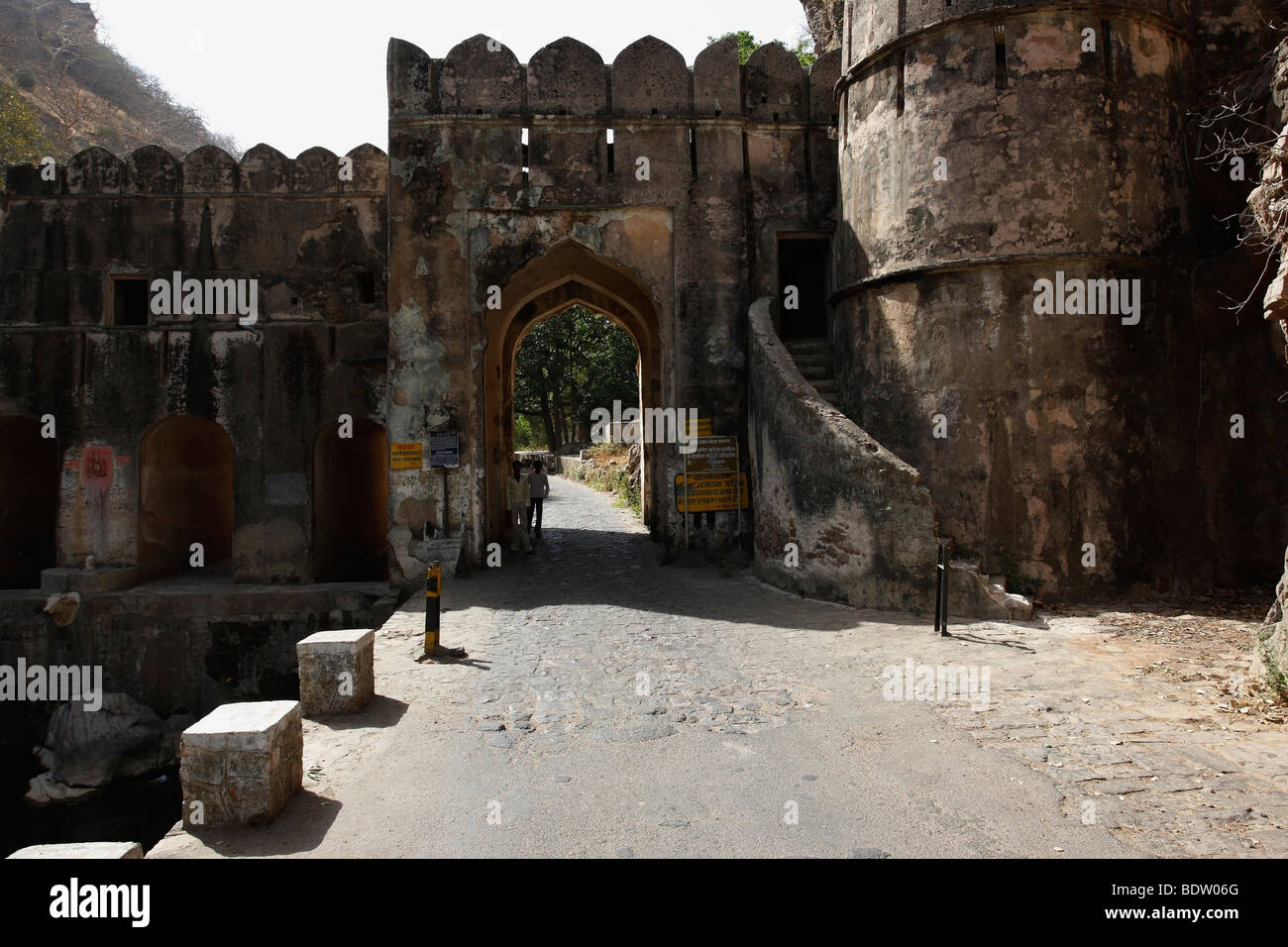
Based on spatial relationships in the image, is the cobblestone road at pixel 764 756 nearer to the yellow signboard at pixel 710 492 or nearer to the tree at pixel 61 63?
the yellow signboard at pixel 710 492

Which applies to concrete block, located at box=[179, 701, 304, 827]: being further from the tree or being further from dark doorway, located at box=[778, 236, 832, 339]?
the tree

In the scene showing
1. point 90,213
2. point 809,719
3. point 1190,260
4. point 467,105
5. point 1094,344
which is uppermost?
point 467,105

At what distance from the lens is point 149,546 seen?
13609mm

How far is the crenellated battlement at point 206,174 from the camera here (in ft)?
44.2

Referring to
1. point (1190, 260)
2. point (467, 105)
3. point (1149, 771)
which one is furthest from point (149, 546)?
point (1190, 260)

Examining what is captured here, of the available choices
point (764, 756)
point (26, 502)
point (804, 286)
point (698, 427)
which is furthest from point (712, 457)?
point (26, 502)

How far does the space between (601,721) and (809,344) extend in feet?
27.2

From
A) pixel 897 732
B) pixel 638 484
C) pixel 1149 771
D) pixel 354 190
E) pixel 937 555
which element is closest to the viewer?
pixel 1149 771

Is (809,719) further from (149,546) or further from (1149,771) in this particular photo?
(149,546)

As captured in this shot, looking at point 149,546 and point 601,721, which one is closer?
point 601,721

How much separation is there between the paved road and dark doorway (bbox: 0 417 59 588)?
1023 centimetres

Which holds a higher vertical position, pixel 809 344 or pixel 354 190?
pixel 354 190

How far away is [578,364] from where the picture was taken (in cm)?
3762

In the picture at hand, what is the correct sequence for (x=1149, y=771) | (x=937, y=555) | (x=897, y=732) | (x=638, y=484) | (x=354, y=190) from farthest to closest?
(x=638, y=484)
(x=354, y=190)
(x=937, y=555)
(x=897, y=732)
(x=1149, y=771)
